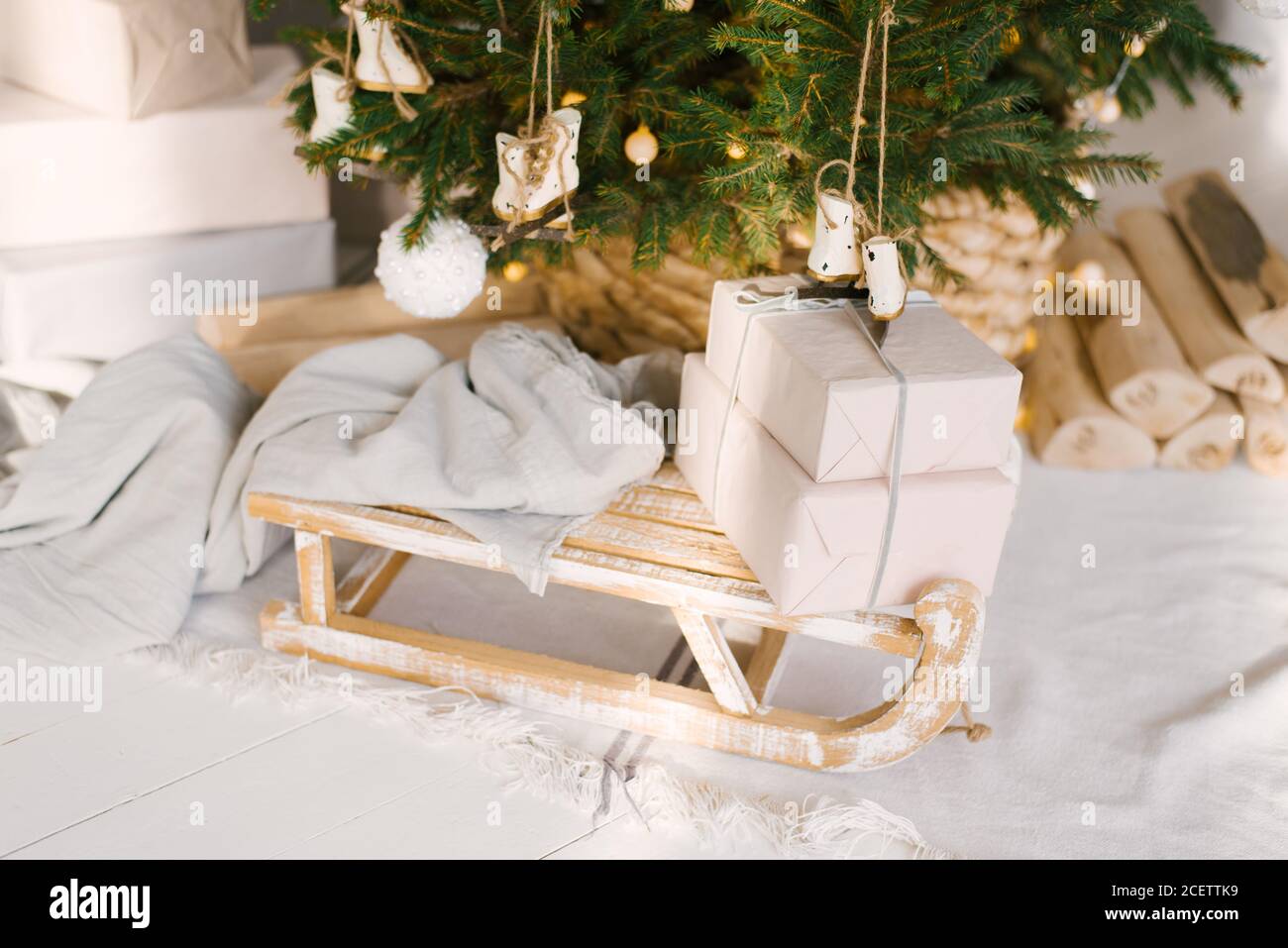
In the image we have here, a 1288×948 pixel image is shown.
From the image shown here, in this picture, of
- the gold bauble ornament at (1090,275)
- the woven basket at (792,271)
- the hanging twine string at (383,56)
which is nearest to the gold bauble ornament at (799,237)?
the woven basket at (792,271)

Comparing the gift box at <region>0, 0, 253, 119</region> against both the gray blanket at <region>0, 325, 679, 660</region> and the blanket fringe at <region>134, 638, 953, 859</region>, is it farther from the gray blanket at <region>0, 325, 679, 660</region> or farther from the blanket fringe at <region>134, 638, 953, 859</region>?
the blanket fringe at <region>134, 638, 953, 859</region>

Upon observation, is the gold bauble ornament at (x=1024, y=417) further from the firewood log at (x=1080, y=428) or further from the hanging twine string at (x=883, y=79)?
the hanging twine string at (x=883, y=79)

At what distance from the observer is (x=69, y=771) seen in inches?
48.3

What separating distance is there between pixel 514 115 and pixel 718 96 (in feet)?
1.00

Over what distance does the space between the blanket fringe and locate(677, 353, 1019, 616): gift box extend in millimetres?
214

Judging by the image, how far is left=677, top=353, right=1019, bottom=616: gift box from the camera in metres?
1.14

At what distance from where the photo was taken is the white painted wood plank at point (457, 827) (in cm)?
114

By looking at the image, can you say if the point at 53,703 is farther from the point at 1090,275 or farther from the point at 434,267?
the point at 1090,275

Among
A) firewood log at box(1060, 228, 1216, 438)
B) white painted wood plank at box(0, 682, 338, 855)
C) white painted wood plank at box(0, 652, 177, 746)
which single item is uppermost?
firewood log at box(1060, 228, 1216, 438)

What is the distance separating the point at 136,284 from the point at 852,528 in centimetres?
136

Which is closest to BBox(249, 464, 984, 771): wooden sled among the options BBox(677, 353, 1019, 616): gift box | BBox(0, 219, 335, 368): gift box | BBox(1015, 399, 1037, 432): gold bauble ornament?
Answer: BBox(677, 353, 1019, 616): gift box

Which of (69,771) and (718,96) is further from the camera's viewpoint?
(718,96)
